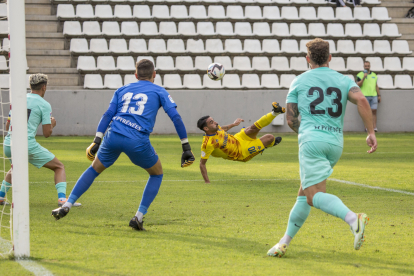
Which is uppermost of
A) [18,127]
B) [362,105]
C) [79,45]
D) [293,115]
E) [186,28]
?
[186,28]

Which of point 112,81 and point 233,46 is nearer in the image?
point 112,81

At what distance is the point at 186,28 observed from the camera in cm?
2070

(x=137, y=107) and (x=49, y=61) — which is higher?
(x=49, y=61)

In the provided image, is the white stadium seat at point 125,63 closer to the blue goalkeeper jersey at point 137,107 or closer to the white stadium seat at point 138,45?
the white stadium seat at point 138,45

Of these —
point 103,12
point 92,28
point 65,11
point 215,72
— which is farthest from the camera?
point 103,12

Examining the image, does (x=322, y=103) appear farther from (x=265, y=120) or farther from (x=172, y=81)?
(x=172, y=81)

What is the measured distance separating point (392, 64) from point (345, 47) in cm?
201

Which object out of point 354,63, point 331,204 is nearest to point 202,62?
point 354,63

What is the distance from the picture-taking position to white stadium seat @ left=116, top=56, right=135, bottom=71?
19.4 metres

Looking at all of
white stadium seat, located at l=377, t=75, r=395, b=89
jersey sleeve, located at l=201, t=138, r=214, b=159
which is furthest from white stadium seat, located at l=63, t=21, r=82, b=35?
jersey sleeve, located at l=201, t=138, r=214, b=159

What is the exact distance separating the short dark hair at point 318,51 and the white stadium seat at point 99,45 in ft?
54.3

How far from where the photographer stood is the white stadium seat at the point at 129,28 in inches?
804

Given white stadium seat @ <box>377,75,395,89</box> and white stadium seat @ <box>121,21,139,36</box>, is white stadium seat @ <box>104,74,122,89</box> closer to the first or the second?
white stadium seat @ <box>121,21,139,36</box>

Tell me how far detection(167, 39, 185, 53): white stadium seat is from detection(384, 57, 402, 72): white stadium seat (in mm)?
8269
